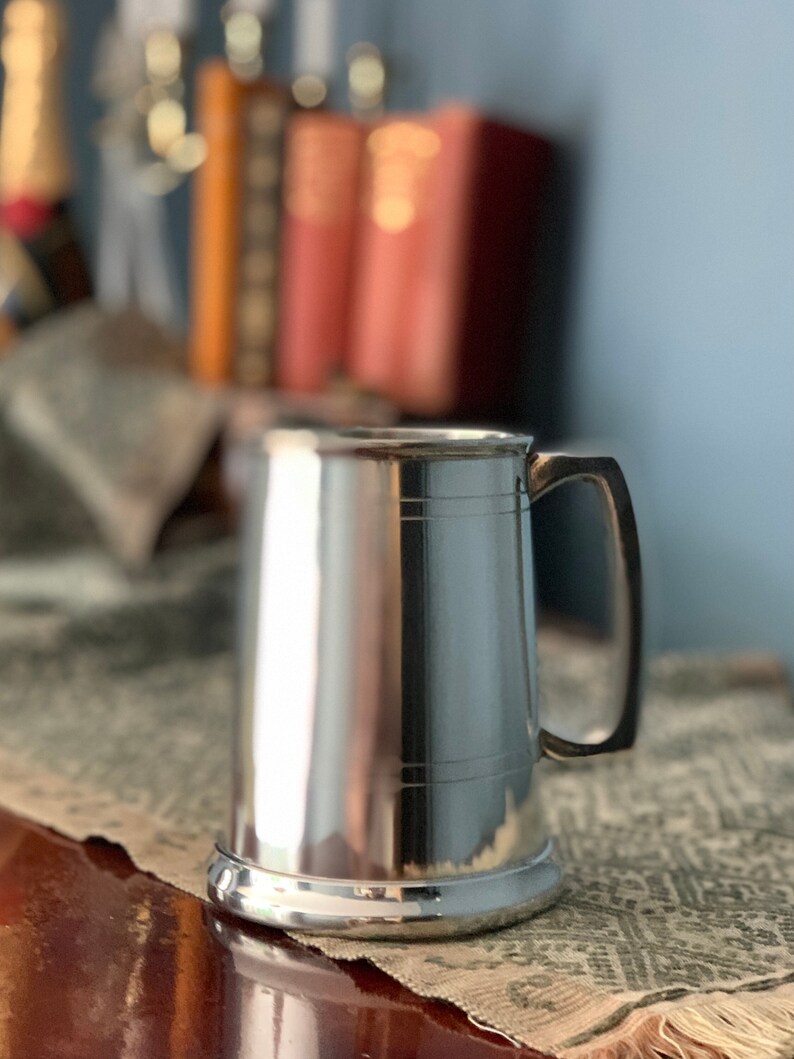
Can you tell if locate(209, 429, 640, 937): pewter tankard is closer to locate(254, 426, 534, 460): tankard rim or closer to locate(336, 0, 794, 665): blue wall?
locate(254, 426, 534, 460): tankard rim

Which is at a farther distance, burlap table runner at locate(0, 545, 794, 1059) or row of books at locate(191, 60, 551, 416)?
row of books at locate(191, 60, 551, 416)

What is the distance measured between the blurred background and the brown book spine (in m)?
0.04

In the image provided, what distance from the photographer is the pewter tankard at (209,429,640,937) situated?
38 cm

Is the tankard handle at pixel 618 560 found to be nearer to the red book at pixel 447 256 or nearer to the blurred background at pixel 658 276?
the blurred background at pixel 658 276

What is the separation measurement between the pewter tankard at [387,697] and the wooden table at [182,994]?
0.06 feet

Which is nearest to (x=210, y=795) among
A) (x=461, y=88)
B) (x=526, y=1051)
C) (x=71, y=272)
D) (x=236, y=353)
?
(x=526, y=1051)

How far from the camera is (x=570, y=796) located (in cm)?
56

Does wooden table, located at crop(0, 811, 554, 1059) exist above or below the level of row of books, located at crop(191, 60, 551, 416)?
below

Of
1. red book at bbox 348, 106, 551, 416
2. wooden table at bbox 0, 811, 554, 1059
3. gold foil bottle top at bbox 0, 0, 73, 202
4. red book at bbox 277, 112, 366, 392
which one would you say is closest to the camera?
wooden table at bbox 0, 811, 554, 1059

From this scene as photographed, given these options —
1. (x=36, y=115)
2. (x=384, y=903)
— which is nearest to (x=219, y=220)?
(x=36, y=115)

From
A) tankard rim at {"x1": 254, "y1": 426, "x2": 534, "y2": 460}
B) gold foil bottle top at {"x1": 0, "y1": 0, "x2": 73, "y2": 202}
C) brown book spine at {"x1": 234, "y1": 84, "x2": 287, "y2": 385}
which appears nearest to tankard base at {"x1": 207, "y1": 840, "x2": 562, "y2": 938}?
tankard rim at {"x1": 254, "y1": 426, "x2": 534, "y2": 460}

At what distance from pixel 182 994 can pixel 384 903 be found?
63 millimetres

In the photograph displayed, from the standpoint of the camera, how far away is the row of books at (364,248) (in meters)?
0.96

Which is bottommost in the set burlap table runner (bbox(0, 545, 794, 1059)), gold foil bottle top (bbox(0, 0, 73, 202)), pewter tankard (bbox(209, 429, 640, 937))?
burlap table runner (bbox(0, 545, 794, 1059))
